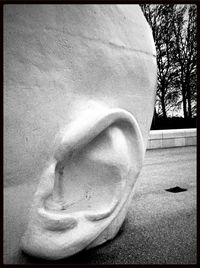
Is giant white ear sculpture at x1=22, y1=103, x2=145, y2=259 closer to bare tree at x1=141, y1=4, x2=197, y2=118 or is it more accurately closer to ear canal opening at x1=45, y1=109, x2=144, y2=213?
ear canal opening at x1=45, y1=109, x2=144, y2=213

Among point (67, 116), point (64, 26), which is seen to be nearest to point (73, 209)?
point (67, 116)

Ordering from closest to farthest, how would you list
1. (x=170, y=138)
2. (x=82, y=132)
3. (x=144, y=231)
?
(x=82, y=132) < (x=144, y=231) < (x=170, y=138)

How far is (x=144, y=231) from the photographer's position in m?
2.35

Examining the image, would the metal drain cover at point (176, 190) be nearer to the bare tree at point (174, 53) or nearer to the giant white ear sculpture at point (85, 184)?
the giant white ear sculpture at point (85, 184)

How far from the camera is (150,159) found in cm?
618

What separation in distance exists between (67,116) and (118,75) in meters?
0.55

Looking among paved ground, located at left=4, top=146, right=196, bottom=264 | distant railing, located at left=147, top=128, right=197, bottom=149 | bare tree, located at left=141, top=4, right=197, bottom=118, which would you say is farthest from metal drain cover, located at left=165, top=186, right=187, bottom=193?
bare tree, located at left=141, top=4, right=197, bottom=118

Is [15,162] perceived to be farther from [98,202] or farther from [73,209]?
[98,202]

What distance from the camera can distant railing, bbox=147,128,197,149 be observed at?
807 centimetres

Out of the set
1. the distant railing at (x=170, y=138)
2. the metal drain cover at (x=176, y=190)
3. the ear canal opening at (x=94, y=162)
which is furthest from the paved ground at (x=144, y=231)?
the distant railing at (x=170, y=138)

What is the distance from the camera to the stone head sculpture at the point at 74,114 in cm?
160

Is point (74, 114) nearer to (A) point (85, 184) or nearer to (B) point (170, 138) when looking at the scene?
(A) point (85, 184)

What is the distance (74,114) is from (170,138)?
7.15 metres

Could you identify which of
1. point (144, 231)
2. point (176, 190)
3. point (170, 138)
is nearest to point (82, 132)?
point (144, 231)
